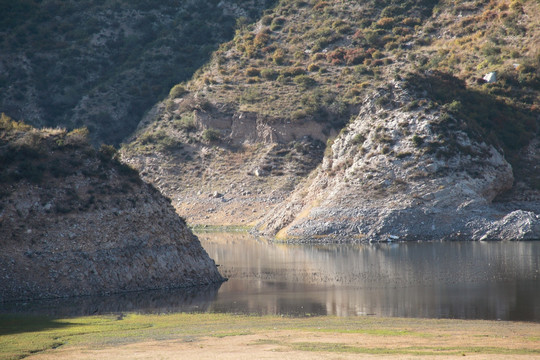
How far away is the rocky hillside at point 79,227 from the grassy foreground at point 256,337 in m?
5.61

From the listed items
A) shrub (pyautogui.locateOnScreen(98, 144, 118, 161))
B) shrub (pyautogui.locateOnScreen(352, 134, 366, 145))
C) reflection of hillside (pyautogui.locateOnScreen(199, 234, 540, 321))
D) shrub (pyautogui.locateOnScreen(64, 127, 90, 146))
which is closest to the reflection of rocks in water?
reflection of hillside (pyautogui.locateOnScreen(199, 234, 540, 321))

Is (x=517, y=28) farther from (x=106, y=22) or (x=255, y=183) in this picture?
(x=106, y=22)

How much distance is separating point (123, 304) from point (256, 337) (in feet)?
42.5

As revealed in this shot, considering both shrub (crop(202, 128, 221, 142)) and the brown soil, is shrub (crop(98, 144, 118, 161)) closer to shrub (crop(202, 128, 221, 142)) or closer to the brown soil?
the brown soil

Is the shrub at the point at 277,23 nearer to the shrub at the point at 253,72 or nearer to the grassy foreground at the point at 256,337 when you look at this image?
the shrub at the point at 253,72

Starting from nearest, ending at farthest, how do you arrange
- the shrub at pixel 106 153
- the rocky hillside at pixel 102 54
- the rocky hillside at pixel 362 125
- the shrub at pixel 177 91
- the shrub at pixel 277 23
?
1. the shrub at pixel 106 153
2. the rocky hillside at pixel 362 125
3. the shrub at pixel 177 91
4. the rocky hillside at pixel 102 54
5. the shrub at pixel 277 23

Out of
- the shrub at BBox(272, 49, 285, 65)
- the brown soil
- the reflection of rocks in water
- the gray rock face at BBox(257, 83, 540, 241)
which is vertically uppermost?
the shrub at BBox(272, 49, 285, 65)

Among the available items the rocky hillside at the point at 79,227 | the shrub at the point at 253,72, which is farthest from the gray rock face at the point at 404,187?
the shrub at the point at 253,72

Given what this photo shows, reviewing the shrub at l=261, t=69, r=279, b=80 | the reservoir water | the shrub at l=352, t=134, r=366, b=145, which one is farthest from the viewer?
the shrub at l=261, t=69, r=279, b=80

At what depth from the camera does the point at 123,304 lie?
4100 centimetres

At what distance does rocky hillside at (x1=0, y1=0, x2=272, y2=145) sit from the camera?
132125mm

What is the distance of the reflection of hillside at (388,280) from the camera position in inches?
1519

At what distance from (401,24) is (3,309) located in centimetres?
9512

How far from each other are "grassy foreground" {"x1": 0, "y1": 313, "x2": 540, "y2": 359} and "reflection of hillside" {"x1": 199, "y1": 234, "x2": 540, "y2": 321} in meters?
3.48
